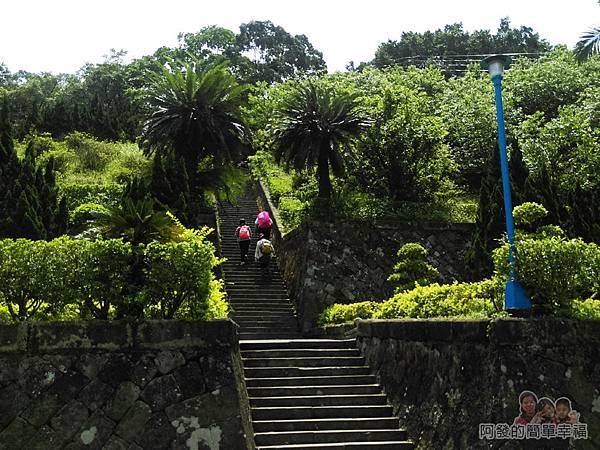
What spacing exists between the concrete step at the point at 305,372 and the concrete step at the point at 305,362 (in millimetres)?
141

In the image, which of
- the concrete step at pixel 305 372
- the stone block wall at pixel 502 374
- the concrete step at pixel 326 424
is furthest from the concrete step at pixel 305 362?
the stone block wall at pixel 502 374

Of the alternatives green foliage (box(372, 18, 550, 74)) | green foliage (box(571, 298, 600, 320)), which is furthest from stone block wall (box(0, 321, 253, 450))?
green foliage (box(372, 18, 550, 74))

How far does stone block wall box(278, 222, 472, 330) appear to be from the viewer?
1464 cm

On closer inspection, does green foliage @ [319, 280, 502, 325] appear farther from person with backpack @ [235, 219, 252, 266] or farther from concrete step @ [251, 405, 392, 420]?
person with backpack @ [235, 219, 252, 266]

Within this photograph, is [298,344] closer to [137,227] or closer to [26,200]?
[137,227]

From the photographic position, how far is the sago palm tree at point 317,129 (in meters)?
16.9

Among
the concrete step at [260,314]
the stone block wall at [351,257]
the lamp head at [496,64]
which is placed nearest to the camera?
the lamp head at [496,64]

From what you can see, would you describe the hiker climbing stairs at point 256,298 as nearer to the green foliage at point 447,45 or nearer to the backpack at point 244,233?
the backpack at point 244,233

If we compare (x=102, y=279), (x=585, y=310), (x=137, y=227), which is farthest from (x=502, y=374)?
(x=137, y=227)

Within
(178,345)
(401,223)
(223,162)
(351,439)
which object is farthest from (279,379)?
(223,162)

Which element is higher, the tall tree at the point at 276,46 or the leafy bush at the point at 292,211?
the tall tree at the point at 276,46

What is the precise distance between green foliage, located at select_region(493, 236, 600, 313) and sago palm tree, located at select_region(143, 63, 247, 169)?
15.7 m

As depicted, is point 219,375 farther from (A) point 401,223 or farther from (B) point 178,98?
(B) point 178,98

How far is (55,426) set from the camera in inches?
242
